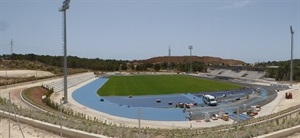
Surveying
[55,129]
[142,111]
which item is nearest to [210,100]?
[142,111]

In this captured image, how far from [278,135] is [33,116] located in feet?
33.7

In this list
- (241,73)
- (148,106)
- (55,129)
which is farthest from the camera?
(241,73)

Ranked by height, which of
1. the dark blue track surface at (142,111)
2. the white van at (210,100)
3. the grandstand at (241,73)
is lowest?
the dark blue track surface at (142,111)

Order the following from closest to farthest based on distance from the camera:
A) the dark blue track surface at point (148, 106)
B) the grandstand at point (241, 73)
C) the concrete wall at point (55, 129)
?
the concrete wall at point (55, 129), the dark blue track surface at point (148, 106), the grandstand at point (241, 73)

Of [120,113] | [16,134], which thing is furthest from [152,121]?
[16,134]

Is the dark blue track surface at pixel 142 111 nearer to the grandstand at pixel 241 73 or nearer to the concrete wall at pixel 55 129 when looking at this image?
the concrete wall at pixel 55 129

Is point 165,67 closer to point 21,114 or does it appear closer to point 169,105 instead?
point 169,105

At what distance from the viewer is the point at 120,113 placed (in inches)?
1335

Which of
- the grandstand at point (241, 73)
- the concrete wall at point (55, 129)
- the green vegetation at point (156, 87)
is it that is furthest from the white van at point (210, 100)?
the grandstand at point (241, 73)

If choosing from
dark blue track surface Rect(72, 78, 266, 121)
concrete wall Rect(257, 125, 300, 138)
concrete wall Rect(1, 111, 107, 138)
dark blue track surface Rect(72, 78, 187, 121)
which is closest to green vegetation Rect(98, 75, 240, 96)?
dark blue track surface Rect(72, 78, 266, 121)

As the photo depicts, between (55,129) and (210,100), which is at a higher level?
(55,129)

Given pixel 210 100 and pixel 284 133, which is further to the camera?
pixel 210 100

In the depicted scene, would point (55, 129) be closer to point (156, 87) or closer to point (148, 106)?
point (148, 106)

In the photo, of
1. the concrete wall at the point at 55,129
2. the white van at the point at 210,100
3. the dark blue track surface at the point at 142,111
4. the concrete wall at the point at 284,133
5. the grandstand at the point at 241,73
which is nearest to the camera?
the concrete wall at the point at 284,133
